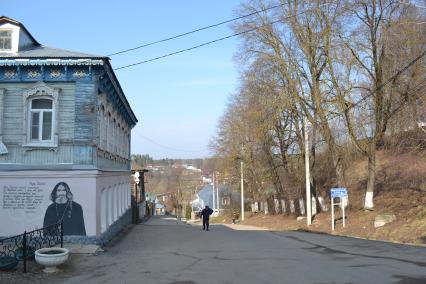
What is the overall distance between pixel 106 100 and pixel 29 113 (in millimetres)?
3553

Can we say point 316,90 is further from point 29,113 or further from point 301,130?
point 29,113

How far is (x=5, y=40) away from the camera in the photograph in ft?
58.6

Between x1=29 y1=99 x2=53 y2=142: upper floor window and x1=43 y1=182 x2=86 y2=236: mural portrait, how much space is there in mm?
1911

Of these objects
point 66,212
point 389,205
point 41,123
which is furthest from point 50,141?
point 389,205

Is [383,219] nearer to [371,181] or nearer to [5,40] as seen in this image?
[371,181]

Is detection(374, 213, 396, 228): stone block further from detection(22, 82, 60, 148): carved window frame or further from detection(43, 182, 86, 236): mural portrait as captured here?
detection(22, 82, 60, 148): carved window frame

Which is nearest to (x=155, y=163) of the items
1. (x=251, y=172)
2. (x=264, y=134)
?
(x=251, y=172)

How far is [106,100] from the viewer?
19656mm

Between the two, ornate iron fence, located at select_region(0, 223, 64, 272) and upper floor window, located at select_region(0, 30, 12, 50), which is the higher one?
upper floor window, located at select_region(0, 30, 12, 50)

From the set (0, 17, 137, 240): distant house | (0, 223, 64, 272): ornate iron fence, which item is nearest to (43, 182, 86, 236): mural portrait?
(0, 17, 137, 240): distant house

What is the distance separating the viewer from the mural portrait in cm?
1628

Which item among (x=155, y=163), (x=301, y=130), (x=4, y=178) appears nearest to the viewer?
(x=4, y=178)

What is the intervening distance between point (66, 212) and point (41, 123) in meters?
3.24

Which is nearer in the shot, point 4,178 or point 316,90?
point 4,178
